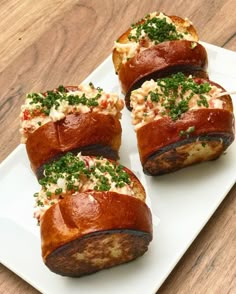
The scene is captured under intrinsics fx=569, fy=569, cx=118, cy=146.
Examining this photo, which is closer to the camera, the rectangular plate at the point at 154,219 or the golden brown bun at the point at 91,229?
the golden brown bun at the point at 91,229

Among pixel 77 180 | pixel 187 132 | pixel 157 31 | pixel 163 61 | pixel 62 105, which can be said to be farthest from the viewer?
pixel 157 31

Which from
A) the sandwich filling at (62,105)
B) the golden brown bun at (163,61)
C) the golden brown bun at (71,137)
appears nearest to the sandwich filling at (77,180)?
the golden brown bun at (71,137)

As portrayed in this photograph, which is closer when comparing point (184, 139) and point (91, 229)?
point (91, 229)

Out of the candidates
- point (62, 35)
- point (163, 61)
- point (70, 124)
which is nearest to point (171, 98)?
point (163, 61)

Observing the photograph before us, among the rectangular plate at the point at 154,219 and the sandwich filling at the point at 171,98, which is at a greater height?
the sandwich filling at the point at 171,98

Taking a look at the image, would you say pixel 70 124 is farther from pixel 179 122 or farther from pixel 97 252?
pixel 97 252

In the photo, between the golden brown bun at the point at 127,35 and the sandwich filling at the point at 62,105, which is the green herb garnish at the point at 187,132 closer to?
the sandwich filling at the point at 62,105

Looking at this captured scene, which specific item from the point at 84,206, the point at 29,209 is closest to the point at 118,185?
the point at 84,206

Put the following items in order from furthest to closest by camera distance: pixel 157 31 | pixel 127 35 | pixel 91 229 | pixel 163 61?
pixel 127 35
pixel 157 31
pixel 163 61
pixel 91 229
